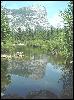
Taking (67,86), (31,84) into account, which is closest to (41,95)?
(67,86)

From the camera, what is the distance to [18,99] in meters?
27.0

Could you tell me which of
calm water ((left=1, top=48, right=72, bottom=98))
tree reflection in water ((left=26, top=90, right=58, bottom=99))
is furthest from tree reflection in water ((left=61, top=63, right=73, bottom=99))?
tree reflection in water ((left=26, top=90, right=58, bottom=99))

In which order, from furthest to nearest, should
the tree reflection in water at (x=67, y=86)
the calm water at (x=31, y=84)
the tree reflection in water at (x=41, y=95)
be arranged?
1. the calm water at (x=31, y=84)
2. the tree reflection in water at (x=67, y=86)
3. the tree reflection in water at (x=41, y=95)

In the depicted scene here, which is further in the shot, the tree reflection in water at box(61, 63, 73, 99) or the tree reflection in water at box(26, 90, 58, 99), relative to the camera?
the tree reflection in water at box(61, 63, 73, 99)

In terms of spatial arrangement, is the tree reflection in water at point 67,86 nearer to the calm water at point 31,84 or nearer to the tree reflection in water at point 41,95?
the calm water at point 31,84

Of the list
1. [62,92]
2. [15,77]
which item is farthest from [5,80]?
[62,92]

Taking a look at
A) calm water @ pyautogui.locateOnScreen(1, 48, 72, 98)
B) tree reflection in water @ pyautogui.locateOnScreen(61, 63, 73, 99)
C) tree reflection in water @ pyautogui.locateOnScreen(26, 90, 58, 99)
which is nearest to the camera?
tree reflection in water @ pyautogui.locateOnScreen(26, 90, 58, 99)

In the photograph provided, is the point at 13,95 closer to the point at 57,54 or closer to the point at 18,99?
the point at 18,99

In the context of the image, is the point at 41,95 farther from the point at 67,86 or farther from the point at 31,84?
the point at 31,84

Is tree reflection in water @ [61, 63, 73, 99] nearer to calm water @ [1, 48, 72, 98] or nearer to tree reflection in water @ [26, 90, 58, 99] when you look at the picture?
calm water @ [1, 48, 72, 98]

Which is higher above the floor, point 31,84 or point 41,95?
point 31,84

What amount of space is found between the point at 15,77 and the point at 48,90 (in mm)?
10284

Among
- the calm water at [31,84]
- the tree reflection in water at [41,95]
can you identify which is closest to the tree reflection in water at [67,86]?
the calm water at [31,84]

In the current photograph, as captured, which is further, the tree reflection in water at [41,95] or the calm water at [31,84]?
the calm water at [31,84]
